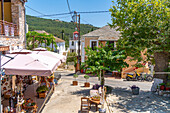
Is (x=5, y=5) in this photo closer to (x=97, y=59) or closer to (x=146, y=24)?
(x=97, y=59)

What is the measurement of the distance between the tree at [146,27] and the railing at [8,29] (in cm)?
783

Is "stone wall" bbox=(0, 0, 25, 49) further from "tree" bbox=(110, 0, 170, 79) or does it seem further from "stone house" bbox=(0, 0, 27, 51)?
"tree" bbox=(110, 0, 170, 79)

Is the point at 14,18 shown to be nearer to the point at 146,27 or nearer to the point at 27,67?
the point at 27,67

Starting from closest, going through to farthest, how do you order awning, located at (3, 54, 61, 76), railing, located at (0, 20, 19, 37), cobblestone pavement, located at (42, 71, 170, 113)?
awning, located at (3, 54, 61, 76)
cobblestone pavement, located at (42, 71, 170, 113)
railing, located at (0, 20, 19, 37)

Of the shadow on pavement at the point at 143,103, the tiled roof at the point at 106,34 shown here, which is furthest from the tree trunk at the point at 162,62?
the tiled roof at the point at 106,34

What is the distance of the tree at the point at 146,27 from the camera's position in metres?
11.3

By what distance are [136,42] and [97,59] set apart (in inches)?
126

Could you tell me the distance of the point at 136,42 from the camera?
11.7 m

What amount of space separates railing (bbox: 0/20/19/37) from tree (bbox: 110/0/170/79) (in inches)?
308

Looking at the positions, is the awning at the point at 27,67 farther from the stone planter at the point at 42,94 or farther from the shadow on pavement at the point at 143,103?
the shadow on pavement at the point at 143,103

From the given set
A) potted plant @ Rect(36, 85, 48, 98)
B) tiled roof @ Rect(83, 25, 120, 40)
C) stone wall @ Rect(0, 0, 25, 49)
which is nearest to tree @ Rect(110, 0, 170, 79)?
potted plant @ Rect(36, 85, 48, 98)

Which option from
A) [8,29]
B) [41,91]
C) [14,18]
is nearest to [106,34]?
[14,18]

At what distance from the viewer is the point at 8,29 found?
990 cm

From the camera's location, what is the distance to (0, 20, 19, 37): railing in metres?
9.34
